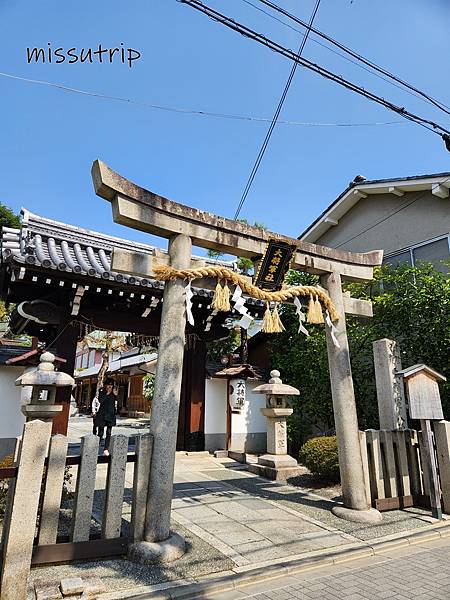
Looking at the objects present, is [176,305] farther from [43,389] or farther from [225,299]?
[43,389]

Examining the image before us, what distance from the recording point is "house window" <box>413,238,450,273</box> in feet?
36.9

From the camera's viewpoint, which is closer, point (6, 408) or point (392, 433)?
point (392, 433)

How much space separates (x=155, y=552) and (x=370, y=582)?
2359 millimetres

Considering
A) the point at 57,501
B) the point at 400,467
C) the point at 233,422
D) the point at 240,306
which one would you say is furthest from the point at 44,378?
the point at 233,422

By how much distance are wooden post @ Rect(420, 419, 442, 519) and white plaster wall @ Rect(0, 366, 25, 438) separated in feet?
26.0

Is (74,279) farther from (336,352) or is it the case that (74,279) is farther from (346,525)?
(346,525)

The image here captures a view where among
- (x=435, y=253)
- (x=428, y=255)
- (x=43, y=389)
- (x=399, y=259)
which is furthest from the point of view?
(x=399, y=259)

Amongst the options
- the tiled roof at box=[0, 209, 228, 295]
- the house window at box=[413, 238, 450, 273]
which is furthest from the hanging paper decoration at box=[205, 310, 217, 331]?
the house window at box=[413, 238, 450, 273]

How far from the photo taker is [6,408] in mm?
8016

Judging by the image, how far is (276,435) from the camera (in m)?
9.73

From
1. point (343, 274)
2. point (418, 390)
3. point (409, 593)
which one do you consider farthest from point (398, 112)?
point (409, 593)

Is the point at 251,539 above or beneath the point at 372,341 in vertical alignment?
beneath

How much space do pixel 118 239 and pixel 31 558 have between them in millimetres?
11562

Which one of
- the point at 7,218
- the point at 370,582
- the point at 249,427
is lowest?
the point at 370,582
